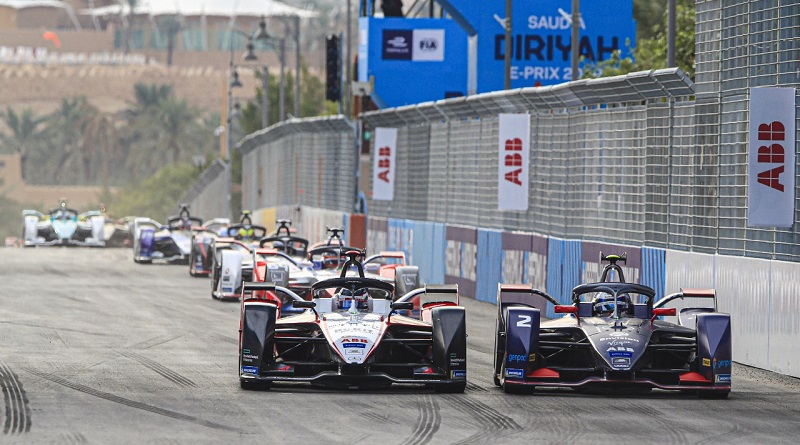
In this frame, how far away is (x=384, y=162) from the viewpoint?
35.3 metres

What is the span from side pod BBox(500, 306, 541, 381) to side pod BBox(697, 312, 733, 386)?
1312 millimetres

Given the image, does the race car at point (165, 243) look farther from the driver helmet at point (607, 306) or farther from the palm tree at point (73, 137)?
the palm tree at point (73, 137)

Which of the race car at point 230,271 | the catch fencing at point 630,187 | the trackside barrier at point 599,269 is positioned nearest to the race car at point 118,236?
the trackside barrier at point 599,269

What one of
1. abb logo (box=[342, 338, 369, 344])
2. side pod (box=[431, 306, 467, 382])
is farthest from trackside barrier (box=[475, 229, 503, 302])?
abb logo (box=[342, 338, 369, 344])

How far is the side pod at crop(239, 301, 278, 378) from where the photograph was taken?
45.7 feet

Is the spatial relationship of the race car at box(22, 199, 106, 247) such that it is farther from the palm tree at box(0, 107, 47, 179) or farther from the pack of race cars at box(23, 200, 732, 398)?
the palm tree at box(0, 107, 47, 179)

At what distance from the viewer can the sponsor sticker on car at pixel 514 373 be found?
13.9m

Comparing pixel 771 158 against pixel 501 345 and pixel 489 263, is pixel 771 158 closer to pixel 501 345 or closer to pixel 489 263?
pixel 501 345

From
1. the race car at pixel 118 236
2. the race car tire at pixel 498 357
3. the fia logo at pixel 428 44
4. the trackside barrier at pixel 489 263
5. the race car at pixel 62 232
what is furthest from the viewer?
the race car at pixel 118 236

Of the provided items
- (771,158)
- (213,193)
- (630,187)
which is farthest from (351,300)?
(213,193)

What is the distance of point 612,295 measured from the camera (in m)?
14.7

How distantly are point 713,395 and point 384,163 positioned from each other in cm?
2183

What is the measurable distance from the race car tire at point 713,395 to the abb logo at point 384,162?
21518 millimetres

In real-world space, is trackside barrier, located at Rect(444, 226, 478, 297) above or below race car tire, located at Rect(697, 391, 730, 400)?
above
